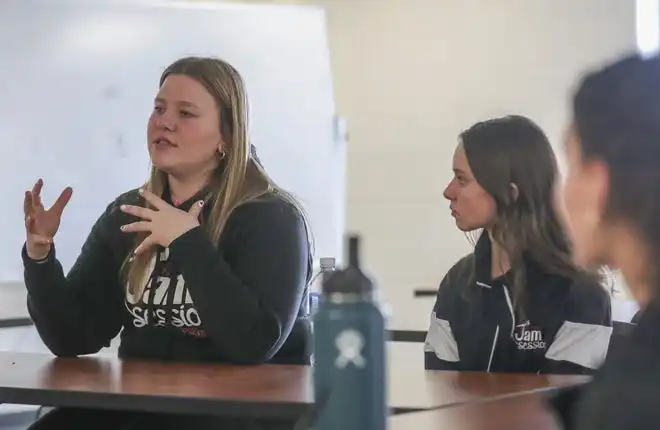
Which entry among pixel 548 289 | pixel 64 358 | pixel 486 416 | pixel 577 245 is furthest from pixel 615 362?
pixel 64 358

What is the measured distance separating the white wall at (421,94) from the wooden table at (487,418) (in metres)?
1.86

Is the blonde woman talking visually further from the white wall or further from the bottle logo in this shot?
the white wall

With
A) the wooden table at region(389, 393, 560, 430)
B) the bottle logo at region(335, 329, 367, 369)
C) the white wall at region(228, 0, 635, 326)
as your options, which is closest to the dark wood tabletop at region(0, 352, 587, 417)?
the wooden table at region(389, 393, 560, 430)

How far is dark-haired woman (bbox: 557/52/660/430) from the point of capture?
614mm

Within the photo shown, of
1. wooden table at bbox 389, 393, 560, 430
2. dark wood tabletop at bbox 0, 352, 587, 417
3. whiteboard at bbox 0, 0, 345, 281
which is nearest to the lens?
wooden table at bbox 389, 393, 560, 430

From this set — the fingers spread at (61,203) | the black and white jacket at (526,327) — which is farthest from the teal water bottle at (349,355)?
the fingers spread at (61,203)

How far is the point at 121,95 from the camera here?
2.53m

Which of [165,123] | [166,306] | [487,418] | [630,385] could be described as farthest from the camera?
[165,123]

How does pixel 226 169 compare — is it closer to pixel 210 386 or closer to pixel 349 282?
pixel 210 386

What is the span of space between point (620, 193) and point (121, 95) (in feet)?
6.99

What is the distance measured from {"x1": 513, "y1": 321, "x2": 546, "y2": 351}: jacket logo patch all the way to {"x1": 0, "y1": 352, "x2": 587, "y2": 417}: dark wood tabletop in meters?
0.17

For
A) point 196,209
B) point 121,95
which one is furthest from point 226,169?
point 121,95

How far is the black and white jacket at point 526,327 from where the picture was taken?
1.32 metres

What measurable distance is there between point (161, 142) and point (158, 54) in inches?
47.5
